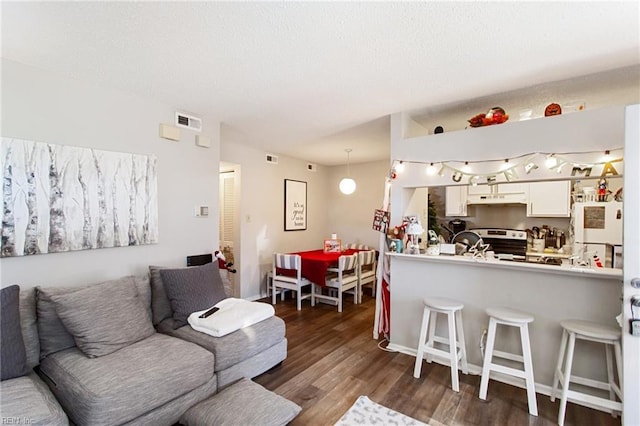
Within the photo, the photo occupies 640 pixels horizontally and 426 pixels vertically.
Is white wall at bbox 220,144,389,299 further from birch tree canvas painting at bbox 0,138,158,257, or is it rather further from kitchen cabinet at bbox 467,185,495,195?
birch tree canvas painting at bbox 0,138,158,257

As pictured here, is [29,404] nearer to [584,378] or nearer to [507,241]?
[584,378]

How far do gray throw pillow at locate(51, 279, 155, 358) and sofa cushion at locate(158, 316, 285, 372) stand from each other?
256 millimetres

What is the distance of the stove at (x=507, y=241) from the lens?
4.23 metres

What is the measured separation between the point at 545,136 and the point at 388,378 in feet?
7.91

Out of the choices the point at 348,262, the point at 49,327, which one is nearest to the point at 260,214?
the point at 348,262

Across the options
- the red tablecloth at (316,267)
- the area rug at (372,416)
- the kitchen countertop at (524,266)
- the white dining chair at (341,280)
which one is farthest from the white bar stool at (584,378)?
the red tablecloth at (316,267)

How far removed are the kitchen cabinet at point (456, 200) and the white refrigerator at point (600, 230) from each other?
1.36 m

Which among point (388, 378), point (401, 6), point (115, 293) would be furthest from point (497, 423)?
point (115, 293)

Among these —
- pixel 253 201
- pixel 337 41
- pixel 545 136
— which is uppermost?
pixel 337 41

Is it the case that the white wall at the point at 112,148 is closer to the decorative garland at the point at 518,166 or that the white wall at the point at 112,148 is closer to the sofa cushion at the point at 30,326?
the sofa cushion at the point at 30,326

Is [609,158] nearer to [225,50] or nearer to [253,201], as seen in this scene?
[225,50]

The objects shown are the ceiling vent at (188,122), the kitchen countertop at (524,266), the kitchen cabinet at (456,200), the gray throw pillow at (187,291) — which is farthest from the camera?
the kitchen cabinet at (456,200)

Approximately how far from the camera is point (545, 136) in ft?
8.05

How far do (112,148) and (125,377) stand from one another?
1902mm
